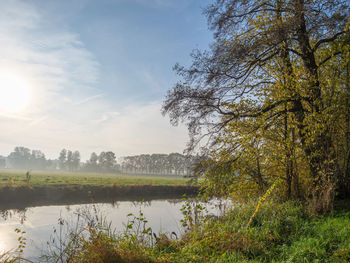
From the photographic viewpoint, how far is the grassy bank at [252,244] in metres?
4.09

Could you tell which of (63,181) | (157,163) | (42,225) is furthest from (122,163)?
(42,225)

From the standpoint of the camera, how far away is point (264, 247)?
4.73 meters

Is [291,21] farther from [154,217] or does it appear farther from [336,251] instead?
[154,217]

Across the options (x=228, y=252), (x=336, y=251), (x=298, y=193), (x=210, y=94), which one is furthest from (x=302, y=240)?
(x=210, y=94)

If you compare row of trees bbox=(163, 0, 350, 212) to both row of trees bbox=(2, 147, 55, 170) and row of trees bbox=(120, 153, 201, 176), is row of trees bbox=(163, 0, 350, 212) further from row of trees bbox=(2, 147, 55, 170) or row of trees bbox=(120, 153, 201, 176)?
row of trees bbox=(2, 147, 55, 170)

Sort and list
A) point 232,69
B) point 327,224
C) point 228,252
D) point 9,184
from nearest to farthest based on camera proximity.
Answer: point 228,252
point 327,224
point 232,69
point 9,184

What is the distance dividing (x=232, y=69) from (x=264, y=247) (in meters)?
5.61

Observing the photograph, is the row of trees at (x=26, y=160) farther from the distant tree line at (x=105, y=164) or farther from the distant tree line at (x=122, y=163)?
the distant tree line at (x=105, y=164)

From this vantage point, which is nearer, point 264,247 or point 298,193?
point 264,247

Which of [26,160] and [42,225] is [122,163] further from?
[42,225]

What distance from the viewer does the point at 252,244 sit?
4.71 m

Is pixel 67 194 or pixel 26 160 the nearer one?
pixel 67 194

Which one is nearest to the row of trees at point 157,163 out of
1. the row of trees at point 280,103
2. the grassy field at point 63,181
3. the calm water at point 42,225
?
the grassy field at point 63,181

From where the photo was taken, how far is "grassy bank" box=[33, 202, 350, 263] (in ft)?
13.4
